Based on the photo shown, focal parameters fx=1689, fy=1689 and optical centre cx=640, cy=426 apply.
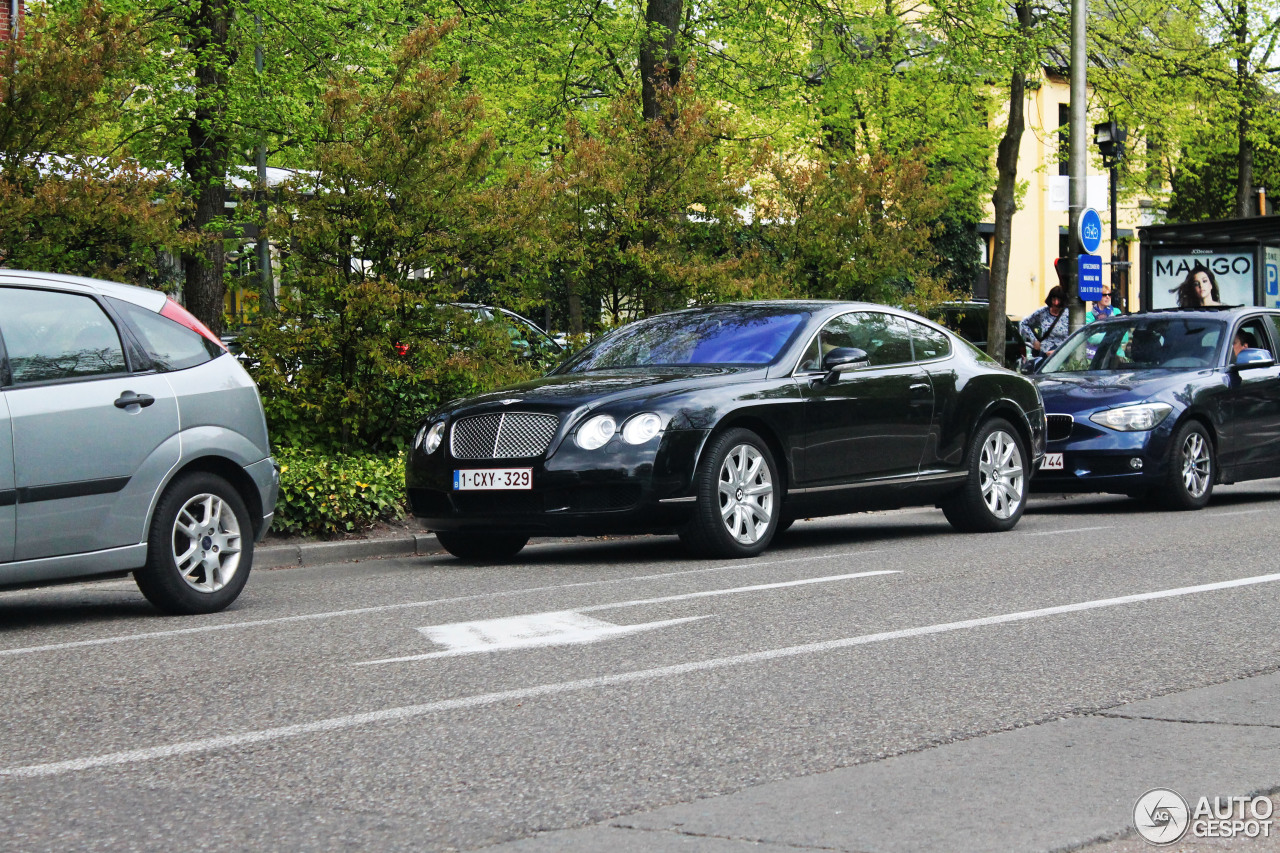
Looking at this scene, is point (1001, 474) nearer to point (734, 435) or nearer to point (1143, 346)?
point (734, 435)

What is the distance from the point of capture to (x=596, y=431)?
9.42 meters

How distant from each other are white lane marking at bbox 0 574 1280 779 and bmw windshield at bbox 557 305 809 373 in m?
3.33

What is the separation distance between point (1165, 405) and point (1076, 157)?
7.76m

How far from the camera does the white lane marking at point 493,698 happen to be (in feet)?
15.5

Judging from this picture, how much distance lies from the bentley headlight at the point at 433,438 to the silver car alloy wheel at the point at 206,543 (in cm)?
204

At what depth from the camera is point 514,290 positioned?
41.9ft

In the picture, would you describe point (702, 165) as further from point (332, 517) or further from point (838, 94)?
point (838, 94)

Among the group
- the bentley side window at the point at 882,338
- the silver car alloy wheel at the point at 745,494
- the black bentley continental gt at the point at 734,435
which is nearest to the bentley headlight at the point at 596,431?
the black bentley continental gt at the point at 734,435

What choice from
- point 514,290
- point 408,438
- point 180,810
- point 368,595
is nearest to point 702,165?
point 514,290

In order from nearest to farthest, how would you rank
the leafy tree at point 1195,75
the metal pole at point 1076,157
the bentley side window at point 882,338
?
the bentley side window at point 882,338, the metal pole at point 1076,157, the leafy tree at point 1195,75

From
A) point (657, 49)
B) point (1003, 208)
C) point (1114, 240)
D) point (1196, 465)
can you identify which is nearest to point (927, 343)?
point (1196, 465)

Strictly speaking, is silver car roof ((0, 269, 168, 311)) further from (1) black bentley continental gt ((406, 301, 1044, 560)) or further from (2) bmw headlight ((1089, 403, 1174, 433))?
(2) bmw headlight ((1089, 403, 1174, 433))

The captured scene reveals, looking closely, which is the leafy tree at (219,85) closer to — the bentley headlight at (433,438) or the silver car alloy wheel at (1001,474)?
the bentley headlight at (433,438)

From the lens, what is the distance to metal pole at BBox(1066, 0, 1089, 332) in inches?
788
